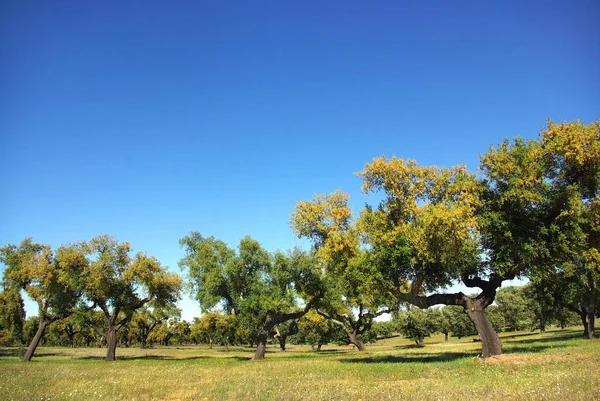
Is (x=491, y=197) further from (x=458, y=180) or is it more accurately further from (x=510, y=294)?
(x=510, y=294)

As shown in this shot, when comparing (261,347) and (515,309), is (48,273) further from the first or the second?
(515,309)

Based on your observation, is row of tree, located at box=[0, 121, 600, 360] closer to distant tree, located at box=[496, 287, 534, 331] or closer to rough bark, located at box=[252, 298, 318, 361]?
rough bark, located at box=[252, 298, 318, 361]

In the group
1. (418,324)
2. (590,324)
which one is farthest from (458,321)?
(590,324)

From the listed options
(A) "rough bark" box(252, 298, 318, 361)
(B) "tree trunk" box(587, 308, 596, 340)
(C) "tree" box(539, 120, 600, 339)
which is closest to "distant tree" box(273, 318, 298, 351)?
(A) "rough bark" box(252, 298, 318, 361)

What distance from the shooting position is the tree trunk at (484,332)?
980 inches

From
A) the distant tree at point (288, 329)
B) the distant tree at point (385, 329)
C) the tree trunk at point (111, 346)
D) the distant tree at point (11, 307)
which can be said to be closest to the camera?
the tree trunk at point (111, 346)

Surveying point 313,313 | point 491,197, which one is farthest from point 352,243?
point 313,313

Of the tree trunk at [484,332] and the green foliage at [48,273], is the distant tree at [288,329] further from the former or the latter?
the tree trunk at [484,332]

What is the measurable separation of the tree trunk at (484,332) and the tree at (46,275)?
3948 cm

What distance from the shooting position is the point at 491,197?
26.2m

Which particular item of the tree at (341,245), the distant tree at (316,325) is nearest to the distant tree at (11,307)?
Answer: the tree at (341,245)

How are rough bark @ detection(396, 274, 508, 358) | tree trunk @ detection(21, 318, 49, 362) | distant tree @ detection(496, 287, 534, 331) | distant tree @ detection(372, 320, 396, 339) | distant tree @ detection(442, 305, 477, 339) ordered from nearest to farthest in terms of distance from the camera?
rough bark @ detection(396, 274, 508, 358) → tree trunk @ detection(21, 318, 49, 362) → distant tree @ detection(496, 287, 534, 331) → distant tree @ detection(442, 305, 477, 339) → distant tree @ detection(372, 320, 396, 339)

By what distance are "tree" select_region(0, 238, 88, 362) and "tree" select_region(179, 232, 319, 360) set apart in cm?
1255

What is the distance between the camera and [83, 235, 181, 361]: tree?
40312 millimetres
